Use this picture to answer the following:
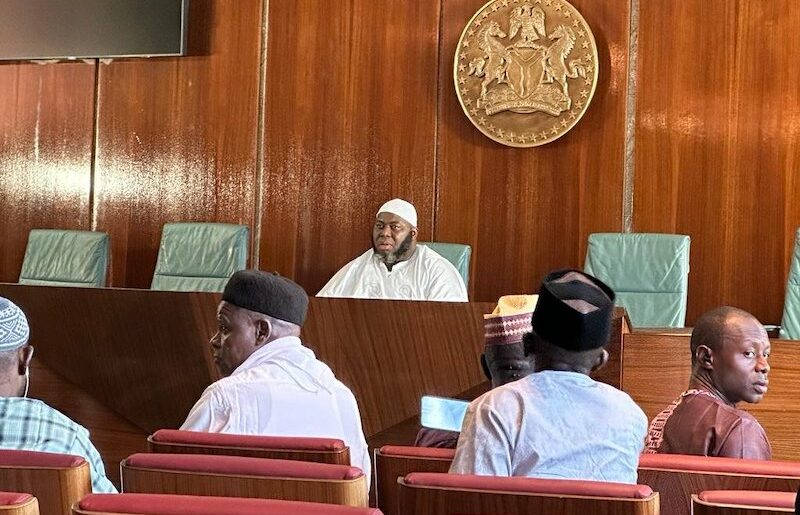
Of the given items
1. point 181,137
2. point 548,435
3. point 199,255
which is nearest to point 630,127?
point 199,255

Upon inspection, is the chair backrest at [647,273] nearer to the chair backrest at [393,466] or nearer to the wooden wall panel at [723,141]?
the wooden wall panel at [723,141]

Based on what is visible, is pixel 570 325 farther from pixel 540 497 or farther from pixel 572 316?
pixel 540 497

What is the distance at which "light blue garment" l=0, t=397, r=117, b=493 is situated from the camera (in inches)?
82.9

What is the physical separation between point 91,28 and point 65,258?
1521 mm

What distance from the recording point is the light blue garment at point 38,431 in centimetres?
211

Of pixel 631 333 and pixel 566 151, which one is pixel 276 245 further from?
pixel 631 333

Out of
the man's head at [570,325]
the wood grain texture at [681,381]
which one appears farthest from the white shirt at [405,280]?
the man's head at [570,325]

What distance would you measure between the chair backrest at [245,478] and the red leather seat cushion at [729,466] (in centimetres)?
50

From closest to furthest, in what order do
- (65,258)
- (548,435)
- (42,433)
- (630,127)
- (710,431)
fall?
(548,435), (42,433), (710,431), (630,127), (65,258)

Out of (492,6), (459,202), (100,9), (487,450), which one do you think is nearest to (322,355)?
(487,450)

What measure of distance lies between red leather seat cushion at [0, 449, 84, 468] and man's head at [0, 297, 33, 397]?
1.97 feet

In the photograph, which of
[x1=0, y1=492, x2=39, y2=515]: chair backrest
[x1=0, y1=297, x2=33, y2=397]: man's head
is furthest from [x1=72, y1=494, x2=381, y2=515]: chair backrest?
[x1=0, y1=297, x2=33, y2=397]: man's head

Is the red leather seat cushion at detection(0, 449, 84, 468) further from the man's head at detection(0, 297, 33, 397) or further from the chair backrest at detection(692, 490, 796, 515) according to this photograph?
the chair backrest at detection(692, 490, 796, 515)

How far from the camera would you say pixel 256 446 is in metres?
1.92
